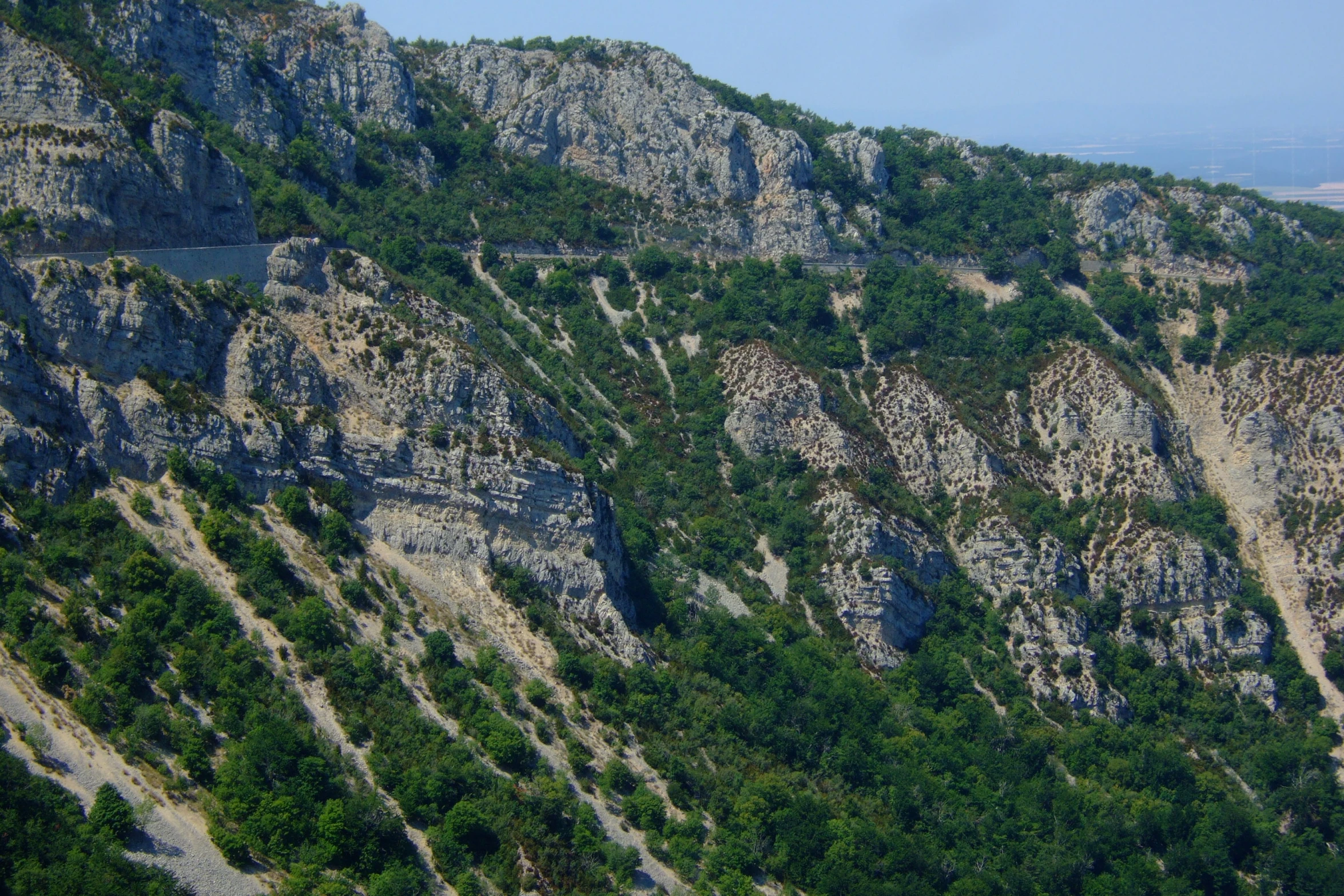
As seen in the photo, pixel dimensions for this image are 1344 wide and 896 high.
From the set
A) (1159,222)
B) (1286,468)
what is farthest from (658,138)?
(1286,468)

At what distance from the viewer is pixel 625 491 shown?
255 ft

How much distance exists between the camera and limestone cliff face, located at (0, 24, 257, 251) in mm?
61125

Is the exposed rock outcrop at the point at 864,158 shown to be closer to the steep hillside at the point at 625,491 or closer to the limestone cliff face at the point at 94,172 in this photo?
the steep hillside at the point at 625,491

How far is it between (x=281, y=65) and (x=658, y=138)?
34059 millimetres

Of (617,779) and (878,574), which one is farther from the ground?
(878,574)

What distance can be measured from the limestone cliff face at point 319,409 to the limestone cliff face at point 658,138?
40.3 meters

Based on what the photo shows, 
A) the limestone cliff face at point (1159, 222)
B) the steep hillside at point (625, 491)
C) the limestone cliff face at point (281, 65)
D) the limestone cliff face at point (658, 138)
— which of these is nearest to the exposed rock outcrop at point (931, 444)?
the steep hillside at point (625, 491)

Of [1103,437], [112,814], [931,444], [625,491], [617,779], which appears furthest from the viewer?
[1103,437]

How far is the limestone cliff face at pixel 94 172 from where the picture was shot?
6112 centimetres

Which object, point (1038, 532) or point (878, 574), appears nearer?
point (878, 574)

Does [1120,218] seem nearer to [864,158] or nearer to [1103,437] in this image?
[864,158]

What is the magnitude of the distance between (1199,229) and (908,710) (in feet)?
201

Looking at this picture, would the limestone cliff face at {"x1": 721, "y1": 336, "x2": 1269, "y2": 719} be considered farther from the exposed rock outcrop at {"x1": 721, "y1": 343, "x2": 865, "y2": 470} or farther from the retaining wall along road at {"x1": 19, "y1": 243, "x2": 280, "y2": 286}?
the retaining wall along road at {"x1": 19, "y1": 243, "x2": 280, "y2": 286}

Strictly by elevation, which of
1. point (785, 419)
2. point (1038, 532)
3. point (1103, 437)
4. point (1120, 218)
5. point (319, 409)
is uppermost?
point (1120, 218)
